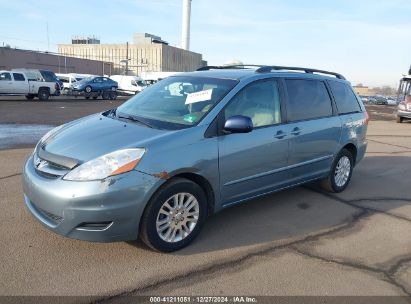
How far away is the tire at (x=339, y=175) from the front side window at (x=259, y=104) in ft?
5.38

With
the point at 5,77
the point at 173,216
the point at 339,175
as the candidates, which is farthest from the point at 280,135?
the point at 5,77

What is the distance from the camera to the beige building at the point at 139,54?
96375 millimetres

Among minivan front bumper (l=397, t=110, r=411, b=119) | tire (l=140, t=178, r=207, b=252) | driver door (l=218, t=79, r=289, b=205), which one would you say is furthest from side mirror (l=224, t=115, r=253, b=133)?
minivan front bumper (l=397, t=110, r=411, b=119)

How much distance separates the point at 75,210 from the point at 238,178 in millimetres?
1734

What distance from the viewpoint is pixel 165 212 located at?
3721 millimetres

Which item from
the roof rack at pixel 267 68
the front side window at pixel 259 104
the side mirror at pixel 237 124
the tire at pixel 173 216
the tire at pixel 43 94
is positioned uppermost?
the roof rack at pixel 267 68

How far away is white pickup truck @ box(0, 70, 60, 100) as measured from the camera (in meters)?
24.2

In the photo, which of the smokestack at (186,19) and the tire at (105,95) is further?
the smokestack at (186,19)

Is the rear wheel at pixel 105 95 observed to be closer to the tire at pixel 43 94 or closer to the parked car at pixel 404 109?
the tire at pixel 43 94

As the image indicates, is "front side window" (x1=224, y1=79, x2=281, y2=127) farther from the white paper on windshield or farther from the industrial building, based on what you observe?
the industrial building

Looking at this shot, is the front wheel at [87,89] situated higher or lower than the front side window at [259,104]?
lower

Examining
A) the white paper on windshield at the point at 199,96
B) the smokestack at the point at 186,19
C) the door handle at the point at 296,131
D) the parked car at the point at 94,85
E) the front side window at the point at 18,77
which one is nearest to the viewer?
the white paper on windshield at the point at 199,96

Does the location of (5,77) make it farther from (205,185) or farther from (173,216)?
(173,216)

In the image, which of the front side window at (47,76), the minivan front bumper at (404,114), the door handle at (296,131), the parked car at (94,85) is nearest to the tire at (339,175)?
the door handle at (296,131)
